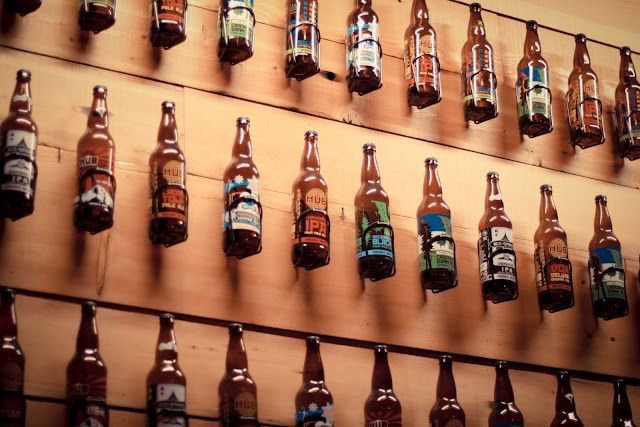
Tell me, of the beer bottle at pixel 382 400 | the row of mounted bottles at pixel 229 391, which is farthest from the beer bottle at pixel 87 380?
the beer bottle at pixel 382 400

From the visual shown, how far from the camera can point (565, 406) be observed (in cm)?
266

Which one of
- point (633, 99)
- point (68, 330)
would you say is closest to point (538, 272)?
point (633, 99)

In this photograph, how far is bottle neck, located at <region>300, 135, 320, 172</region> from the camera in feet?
8.78

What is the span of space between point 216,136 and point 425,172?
1.91ft

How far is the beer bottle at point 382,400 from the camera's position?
7.93 ft

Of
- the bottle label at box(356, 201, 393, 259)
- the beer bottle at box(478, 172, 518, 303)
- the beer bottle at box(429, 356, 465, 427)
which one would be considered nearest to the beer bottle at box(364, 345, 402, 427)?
the beer bottle at box(429, 356, 465, 427)

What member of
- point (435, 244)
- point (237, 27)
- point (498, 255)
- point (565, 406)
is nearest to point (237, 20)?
point (237, 27)

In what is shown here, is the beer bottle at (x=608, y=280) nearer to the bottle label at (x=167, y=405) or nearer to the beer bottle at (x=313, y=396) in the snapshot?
the beer bottle at (x=313, y=396)

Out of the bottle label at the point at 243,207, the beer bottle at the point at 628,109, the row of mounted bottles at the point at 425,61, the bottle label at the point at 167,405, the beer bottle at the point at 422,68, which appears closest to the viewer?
the bottle label at the point at 167,405

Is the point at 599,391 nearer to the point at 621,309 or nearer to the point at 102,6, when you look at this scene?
the point at 621,309

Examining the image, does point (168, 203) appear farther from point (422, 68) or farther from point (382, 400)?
point (422, 68)

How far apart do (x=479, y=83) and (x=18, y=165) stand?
51.1 inches

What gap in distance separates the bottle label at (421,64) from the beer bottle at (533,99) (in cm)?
29

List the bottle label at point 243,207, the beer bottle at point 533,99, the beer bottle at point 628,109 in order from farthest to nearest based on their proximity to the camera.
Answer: the beer bottle at point 628,109, the beer bottle at point 533,99, the bottle label at point 243,207
